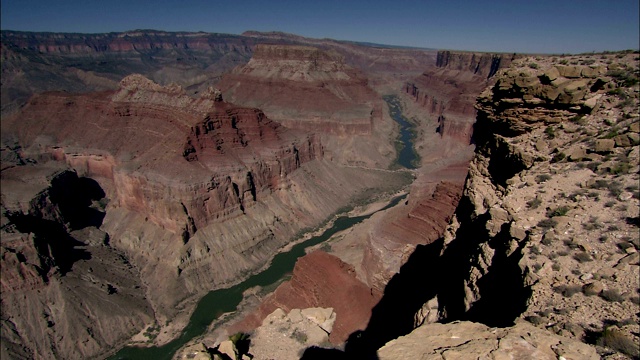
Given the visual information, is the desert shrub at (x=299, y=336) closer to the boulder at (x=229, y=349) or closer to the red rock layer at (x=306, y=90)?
the boulder at (x=229, y=349)

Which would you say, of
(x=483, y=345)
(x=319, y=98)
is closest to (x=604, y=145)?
(x=483, y=345)

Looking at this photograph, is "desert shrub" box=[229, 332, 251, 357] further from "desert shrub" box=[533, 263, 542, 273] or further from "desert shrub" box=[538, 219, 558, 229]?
"desert shrub" box=[538, 219, 558, 229]

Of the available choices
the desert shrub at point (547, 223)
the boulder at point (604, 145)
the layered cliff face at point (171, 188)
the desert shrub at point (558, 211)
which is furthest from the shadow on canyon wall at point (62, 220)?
the boulder at point (604, 145)

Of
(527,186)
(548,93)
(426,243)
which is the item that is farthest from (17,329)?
(548,93)

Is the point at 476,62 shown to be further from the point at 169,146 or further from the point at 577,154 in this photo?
the point at 577,154

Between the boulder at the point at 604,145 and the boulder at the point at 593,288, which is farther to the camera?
the boulder at the point at 604,145
